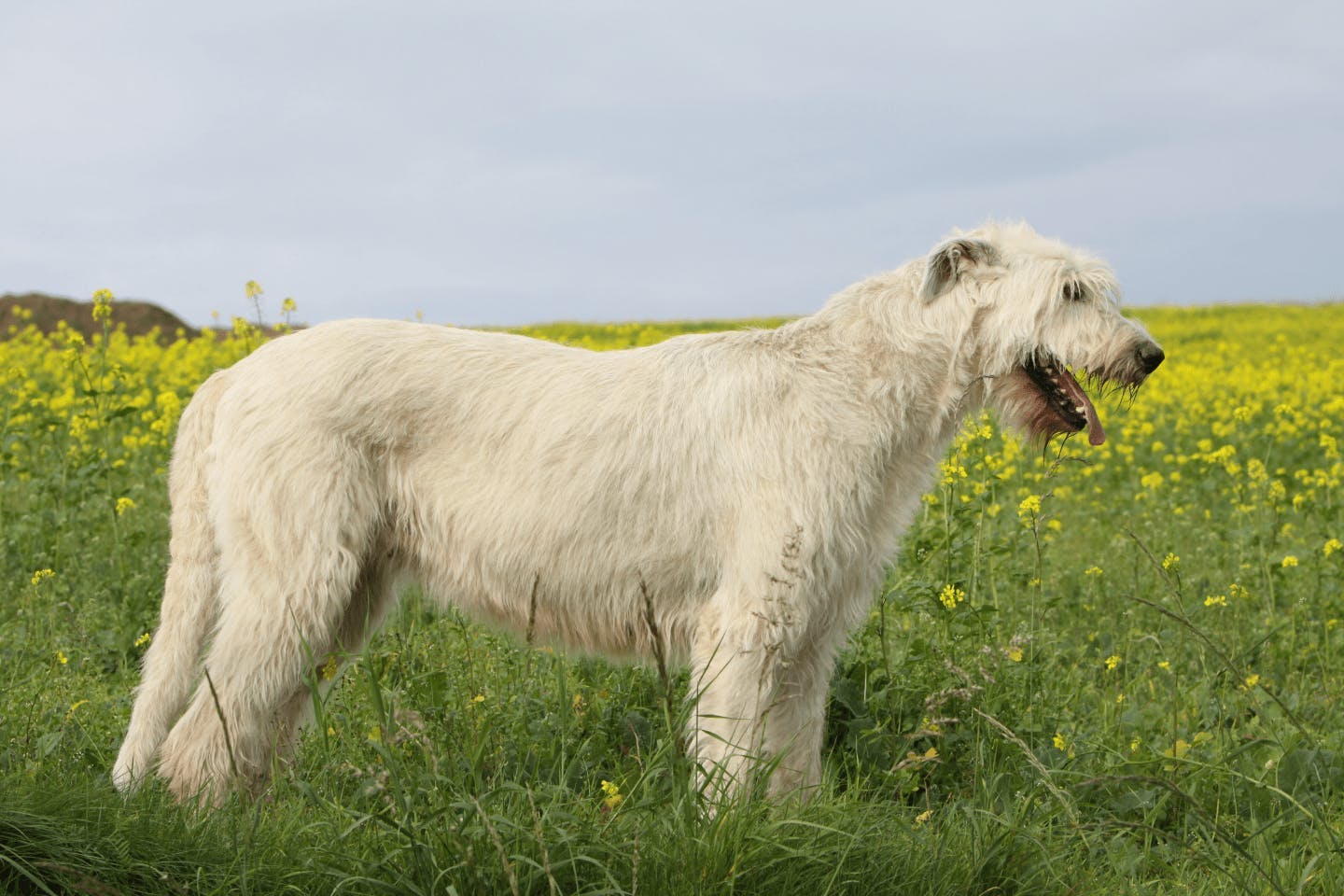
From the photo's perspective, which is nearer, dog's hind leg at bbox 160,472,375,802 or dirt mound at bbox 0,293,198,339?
dog's hind leg at bbox 160,472,375,802

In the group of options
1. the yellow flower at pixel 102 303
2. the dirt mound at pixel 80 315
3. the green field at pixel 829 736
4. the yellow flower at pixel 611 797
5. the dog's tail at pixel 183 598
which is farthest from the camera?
the dirt mound at pixel 80 315

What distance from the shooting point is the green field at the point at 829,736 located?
283cm

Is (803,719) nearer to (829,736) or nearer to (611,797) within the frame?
(829,736)

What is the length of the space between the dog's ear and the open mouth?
0.40 meters

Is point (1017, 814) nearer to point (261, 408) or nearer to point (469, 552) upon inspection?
point (469, 552)

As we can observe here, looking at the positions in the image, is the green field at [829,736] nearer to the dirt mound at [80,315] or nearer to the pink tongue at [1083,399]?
the pink tongue at [1083,399]

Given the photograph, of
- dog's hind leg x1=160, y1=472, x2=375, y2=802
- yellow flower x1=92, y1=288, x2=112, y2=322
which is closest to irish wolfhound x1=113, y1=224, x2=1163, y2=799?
dog's hind leg x1=160, y1=472, x2=375, y2=802

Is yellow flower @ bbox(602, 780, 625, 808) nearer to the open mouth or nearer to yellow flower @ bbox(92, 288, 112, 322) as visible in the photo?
the open mouth

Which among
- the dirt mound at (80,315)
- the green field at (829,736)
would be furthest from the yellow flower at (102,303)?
the dirt mound at (80,315)

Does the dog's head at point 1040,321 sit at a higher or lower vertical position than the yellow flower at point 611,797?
higher

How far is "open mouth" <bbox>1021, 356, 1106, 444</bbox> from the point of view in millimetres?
4250

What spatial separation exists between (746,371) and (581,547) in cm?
86

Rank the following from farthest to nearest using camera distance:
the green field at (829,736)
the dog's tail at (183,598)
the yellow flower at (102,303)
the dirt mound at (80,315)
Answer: the dirt mound at (80,315), the yellow flower at (102,303), the dog's tail at (183,598), the green field at (829,736)

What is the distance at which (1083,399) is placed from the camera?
4.27 meters
